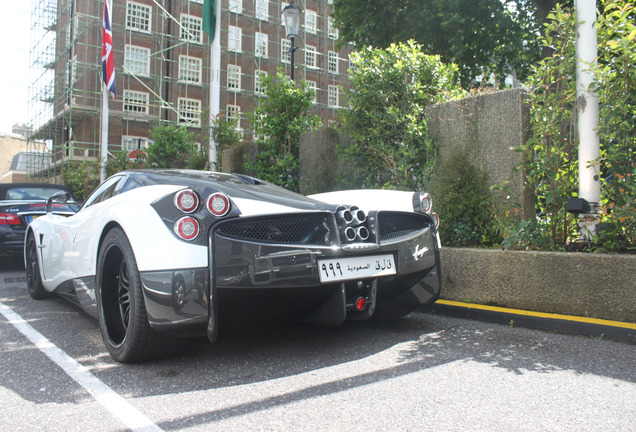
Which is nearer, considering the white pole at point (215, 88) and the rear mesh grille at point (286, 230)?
the rear mesh grille at point (286, 230)

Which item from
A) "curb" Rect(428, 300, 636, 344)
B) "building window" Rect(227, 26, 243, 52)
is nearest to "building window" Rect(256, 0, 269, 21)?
"building window" Rect(227, 26, 243, 52)

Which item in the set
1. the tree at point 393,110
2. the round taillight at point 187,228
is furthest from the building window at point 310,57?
the round taillight at point 187,228

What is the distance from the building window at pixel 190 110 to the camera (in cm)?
3384

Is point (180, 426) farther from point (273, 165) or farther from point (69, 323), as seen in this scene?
point (273, 165)

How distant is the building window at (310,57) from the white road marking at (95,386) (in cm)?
3847

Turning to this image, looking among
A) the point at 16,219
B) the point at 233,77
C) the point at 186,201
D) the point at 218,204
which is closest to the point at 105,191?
the point at 186,201

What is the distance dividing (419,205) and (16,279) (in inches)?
243

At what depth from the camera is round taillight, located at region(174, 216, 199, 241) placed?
9.41ft

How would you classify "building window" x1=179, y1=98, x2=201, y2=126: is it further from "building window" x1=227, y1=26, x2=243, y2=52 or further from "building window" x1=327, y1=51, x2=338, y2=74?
"building window" x1=327, y1=51, x2=338, y2=74

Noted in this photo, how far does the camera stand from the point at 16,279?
7.43 m

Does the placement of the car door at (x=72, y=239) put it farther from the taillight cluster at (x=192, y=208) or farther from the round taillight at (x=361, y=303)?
the round taillight at (x=361, y=303)

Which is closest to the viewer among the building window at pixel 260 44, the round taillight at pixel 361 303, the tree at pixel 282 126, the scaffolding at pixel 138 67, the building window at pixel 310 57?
the round taillight at pixel 361 303

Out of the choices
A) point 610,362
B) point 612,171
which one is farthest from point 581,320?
point 612,171

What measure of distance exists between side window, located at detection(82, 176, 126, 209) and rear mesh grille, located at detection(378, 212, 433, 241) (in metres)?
2.00
